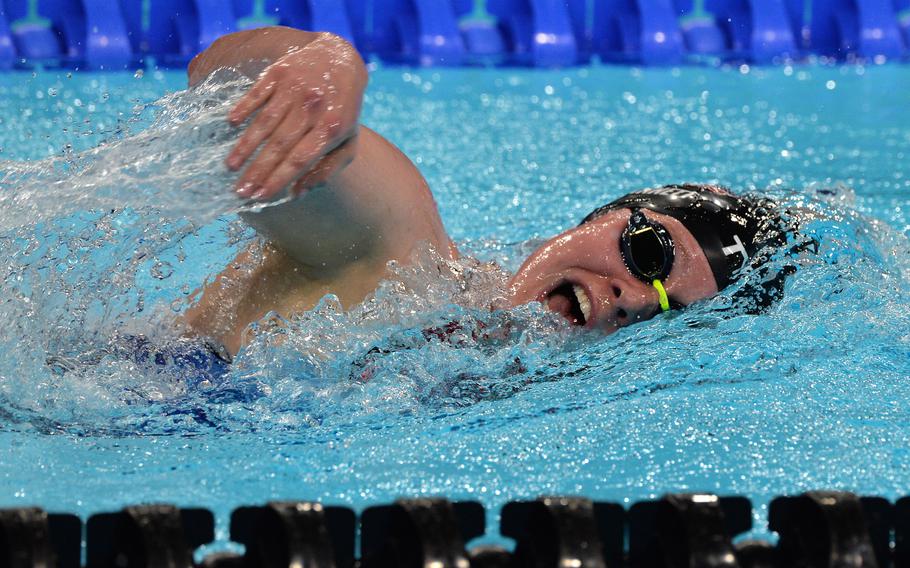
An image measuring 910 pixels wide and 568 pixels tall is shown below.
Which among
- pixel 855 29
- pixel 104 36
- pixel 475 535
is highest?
pixel 104 36

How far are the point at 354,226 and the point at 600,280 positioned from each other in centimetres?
58

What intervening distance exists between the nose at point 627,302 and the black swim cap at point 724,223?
0.17 metres

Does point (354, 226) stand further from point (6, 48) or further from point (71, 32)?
point (71, 32)

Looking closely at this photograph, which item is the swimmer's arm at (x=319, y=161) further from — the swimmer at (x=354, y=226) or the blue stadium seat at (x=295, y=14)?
the blue stadium seat at (x=295, y=14)

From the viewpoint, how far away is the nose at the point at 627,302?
2.10m

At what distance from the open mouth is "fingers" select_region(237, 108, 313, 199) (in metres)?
0.82

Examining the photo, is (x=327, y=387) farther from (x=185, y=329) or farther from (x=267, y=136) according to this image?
(x=267, y=136)

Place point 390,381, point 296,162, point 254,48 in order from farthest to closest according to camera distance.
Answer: point 390,381 → point 254,48 → point 296,162

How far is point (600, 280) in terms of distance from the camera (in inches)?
83.4

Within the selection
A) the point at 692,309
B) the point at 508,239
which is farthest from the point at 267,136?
the point at 508,239

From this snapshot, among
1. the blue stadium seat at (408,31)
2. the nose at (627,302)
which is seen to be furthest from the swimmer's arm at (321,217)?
the blue stadium seat at (408,31)

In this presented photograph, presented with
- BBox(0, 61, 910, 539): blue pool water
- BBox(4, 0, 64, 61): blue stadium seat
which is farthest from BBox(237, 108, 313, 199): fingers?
BBox(4, 0, 64, 61): blue stadium seat

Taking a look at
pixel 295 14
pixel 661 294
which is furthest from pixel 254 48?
pixel 295 14

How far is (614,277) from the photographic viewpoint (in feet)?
6.98
